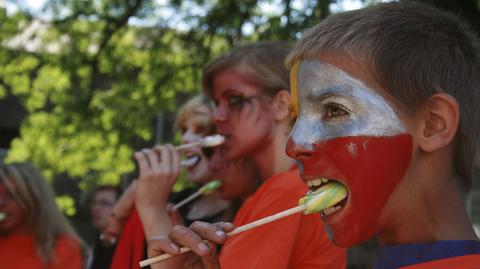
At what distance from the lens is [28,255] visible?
444cm

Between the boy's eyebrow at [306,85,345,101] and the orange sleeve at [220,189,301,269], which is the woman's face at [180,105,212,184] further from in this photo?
the boy's eyebrow at [306,85,345,101]

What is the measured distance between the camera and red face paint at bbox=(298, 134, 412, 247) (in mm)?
1755

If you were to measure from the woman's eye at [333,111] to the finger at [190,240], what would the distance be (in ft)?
1.52

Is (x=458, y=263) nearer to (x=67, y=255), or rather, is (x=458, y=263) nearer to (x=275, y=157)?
(x=275, y=157)

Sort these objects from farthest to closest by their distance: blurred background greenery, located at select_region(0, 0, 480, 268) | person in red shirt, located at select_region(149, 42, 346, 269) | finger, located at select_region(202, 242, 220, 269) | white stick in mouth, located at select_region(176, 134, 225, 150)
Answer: blurred background greenery, located at select_region(0, 0, 480, 268) < white stick in mouth, located at select_region(176, 134, 225, 150) < person in red shirt, located at select_region(149, 42, 346, 269) < finger, located at select_region(202, 242, 220, 269)

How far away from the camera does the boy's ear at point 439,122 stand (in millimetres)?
1779

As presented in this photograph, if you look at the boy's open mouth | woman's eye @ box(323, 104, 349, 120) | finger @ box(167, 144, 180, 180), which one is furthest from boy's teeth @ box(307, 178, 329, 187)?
finger @ box(167, 144, 180, 180)

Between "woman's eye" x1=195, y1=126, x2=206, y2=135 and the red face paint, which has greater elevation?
the red face paint

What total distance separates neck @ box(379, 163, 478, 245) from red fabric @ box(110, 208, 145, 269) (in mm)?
1264

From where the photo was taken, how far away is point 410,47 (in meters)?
1.84

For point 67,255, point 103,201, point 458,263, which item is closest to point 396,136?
point 458,263

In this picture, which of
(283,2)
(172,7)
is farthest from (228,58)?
(172,7)

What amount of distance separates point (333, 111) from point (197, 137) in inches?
79.0

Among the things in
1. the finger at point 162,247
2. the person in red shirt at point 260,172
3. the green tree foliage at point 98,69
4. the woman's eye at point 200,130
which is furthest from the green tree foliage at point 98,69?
the finger at point 162,247
